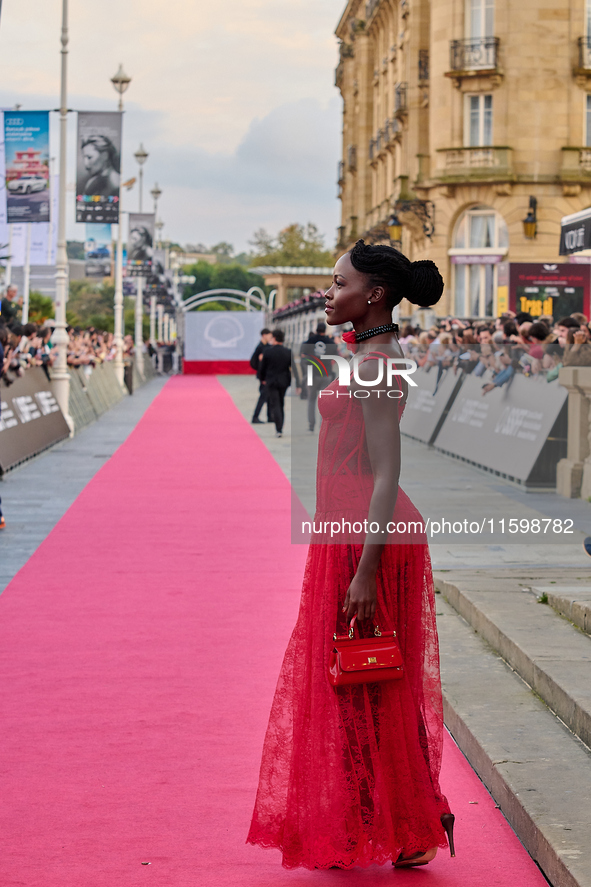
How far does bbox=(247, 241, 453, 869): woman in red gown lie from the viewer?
11.4 ft

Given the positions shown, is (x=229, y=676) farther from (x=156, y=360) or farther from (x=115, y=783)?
(x=156, y=360)

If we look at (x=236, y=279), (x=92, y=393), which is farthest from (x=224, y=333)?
(x=236, y=279)

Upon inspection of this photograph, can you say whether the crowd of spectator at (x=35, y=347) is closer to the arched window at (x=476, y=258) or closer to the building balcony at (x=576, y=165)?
Result: the arched window at (x=476, y=258)

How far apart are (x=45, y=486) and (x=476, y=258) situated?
27576 mm

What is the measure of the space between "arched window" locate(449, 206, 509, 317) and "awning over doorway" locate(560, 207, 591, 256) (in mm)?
27669

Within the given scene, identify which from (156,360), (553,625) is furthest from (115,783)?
(156,360)

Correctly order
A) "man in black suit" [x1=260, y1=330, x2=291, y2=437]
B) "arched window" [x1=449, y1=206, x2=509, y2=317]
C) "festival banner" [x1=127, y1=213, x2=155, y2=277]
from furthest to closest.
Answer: "festival banner" [x1=127, y1=213, x2=155, y2=277]
"arched window" [x1=449, y1=206, x2=509, y2=317]
"man in black suit" [x1=260, y1=330, x2=291, y2=437]

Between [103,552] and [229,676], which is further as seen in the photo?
[103,552]

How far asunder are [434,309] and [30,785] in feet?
115

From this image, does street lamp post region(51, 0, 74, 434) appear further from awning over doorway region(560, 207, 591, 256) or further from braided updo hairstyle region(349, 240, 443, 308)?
braided updo hairstyle region(349, 240, 443, 308)

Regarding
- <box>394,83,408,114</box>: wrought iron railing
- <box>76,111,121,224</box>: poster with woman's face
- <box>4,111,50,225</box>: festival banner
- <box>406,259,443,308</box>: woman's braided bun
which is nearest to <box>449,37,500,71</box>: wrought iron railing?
<box>394,83,408,114</box>: wrought iron railing

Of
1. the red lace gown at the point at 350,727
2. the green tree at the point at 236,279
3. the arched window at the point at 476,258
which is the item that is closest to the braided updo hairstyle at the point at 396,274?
the red lace gown at the point at 350,727

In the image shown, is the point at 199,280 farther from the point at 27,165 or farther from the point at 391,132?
the point at 27,165

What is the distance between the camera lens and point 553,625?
6.11 metres
